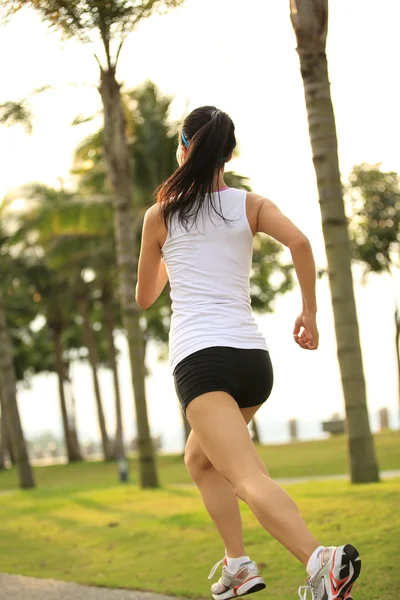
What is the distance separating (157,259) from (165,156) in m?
25.0

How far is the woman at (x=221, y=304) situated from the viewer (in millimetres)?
3746

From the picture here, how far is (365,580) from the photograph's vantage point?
5352mm

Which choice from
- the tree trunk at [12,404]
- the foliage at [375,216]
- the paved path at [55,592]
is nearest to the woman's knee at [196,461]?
the paved path at [55,592]

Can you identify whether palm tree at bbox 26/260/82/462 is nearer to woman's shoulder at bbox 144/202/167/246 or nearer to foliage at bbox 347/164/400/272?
foliage at bbox 347/164/400/272

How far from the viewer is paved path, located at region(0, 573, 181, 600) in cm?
574

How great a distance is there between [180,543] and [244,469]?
400 cm

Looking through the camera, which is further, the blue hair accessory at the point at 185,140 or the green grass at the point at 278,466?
the green grass at the point at 278,466

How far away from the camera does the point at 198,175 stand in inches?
159

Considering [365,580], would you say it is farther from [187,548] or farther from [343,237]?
[343,237]

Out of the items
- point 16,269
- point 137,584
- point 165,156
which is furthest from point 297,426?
point 137,584

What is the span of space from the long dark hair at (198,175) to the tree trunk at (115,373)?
3371 centimetres

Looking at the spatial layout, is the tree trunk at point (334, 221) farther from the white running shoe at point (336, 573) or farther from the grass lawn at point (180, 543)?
the white running shoe at point (336, 573)

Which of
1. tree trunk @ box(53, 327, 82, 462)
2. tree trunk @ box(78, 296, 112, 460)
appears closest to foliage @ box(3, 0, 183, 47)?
tree trunk @ box(78, 296, 112, 460)

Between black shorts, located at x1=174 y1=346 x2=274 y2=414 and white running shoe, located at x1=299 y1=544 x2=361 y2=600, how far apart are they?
2.39 feet
